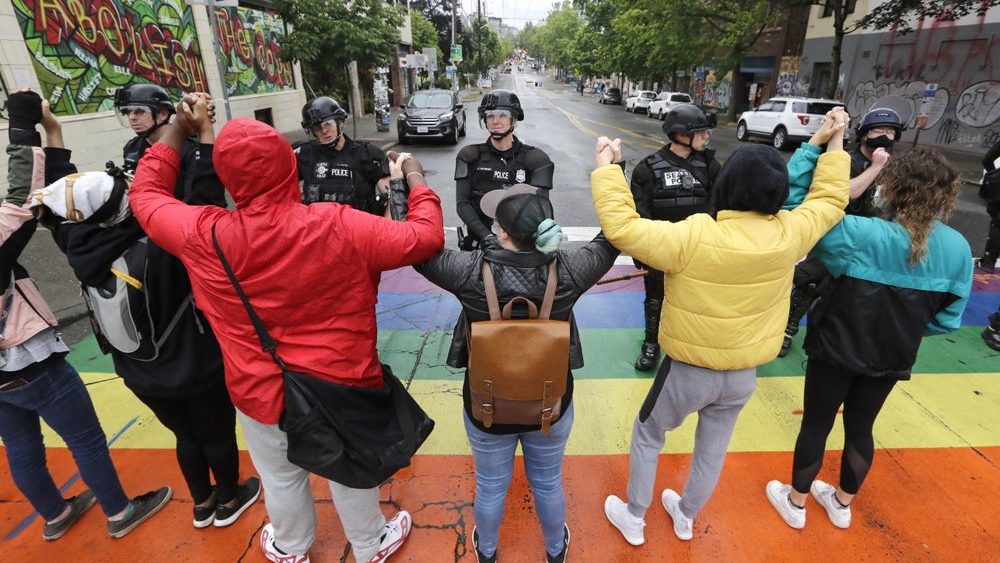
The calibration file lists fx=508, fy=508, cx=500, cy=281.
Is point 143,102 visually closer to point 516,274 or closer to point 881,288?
point 516,274

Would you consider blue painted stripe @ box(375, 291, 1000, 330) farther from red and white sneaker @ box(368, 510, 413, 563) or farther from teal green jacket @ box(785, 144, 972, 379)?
teal green jacket @ box(785, 144, 972, 379)

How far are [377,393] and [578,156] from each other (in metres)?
13.4

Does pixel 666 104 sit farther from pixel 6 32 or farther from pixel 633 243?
pixel 633 243

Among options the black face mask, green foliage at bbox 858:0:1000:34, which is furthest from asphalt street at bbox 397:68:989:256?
the black face mask

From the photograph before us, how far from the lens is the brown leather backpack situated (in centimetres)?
174

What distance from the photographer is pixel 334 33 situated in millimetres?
12734

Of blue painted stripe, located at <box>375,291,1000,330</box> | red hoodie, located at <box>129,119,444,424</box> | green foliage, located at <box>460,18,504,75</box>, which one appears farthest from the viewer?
green foliage, located at <box>460,18,504,75</box>

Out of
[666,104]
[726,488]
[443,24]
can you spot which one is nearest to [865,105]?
[666,104]

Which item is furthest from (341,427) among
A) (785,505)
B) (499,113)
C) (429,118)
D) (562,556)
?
(429,118)

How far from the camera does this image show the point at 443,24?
46.1m

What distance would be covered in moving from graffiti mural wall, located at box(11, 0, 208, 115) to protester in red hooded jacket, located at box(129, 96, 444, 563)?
379 inches

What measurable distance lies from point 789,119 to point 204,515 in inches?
751

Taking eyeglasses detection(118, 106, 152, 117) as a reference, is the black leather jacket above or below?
below

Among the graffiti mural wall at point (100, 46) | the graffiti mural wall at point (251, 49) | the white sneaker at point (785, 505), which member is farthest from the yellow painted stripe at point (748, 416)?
the graffiti mural wall at point (251, 49)
